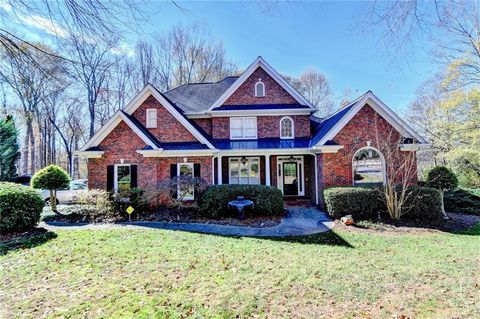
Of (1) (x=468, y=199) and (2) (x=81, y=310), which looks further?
(1) (x=468, y=199)

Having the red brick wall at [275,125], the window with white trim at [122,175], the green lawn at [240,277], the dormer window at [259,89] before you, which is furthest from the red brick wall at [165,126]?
the green lawn at [240,277]

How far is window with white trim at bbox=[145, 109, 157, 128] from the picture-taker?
576 inches

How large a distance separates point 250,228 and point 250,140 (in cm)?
738

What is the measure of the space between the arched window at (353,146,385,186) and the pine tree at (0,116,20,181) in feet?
75.7

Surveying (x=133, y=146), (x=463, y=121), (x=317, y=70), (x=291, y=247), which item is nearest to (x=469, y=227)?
(x=291, y=247)

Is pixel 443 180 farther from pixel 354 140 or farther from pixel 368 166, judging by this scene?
pixel 354 140

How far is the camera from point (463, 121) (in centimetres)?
1781

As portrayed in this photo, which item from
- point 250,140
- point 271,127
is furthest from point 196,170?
point 271,127

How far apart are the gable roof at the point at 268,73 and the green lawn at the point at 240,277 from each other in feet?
32.8

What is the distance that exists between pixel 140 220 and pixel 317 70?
92.9 feet

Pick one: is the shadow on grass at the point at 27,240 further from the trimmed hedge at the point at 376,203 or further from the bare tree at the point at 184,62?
the bare tree at the point at 184,62

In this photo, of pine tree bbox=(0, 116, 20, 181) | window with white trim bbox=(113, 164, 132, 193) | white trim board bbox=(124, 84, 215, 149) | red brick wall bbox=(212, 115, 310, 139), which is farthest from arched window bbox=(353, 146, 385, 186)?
pine tree bbox=(0, 116, 20, 181)

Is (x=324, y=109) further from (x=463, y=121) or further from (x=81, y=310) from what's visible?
(x=81, y=310)

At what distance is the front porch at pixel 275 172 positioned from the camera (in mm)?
16000
